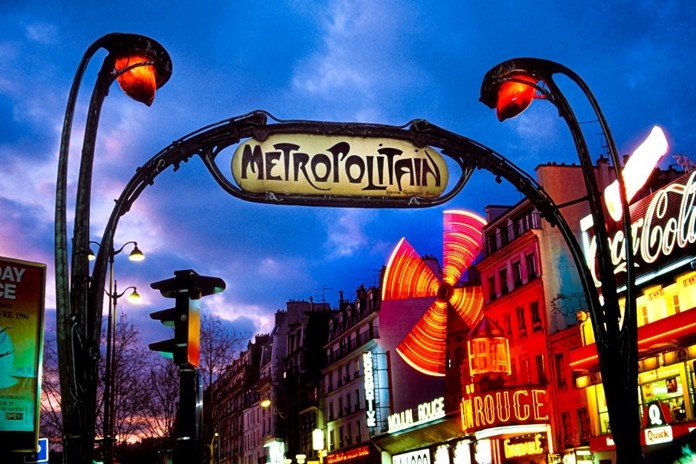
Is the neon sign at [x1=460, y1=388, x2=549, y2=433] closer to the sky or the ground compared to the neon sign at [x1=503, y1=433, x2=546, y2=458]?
closer to the sky

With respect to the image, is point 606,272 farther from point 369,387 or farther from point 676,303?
point 369,387

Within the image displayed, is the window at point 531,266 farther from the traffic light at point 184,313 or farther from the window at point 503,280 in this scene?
the traffic light at point 184,313

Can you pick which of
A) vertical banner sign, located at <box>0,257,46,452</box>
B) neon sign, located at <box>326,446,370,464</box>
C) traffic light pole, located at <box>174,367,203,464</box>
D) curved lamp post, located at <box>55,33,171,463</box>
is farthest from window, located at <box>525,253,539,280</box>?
traffic light pole, located at <box>174,367,203,464</box>

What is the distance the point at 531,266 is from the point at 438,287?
493cm

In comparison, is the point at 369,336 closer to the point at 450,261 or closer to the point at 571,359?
the point at 450,261

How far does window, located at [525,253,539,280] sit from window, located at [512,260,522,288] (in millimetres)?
845

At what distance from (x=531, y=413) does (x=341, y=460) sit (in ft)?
90.3

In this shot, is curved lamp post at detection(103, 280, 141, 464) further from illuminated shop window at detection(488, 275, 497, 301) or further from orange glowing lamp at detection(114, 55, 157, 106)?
illuminated shop window at detection(488, 275, 497, 301)

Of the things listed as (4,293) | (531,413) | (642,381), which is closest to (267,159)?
(4,293)

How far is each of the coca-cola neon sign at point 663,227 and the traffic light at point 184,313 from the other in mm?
19553

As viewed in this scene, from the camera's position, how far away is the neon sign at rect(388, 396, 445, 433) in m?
44.2

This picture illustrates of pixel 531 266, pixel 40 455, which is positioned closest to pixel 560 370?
pixel 531 266

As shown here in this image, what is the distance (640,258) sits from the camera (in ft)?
89.6

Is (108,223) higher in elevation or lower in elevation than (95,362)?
higher
